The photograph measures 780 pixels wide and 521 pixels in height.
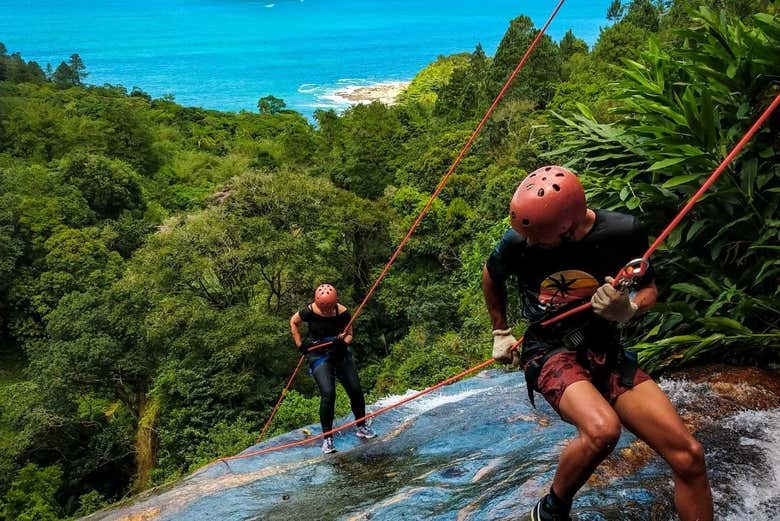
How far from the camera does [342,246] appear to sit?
83.4 feet

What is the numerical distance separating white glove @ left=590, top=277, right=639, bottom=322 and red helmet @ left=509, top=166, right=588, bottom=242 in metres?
0.32

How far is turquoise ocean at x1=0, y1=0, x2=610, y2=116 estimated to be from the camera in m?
111

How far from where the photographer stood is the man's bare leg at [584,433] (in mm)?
2441

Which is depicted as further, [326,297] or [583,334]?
[326,297]

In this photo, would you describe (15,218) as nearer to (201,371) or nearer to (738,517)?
(201,371)

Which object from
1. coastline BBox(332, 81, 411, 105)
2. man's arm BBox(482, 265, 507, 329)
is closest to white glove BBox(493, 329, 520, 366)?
man's arm BBox(482, 265, 507, 329)

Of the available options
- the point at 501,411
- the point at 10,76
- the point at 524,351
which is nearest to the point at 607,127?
the point at 501,411

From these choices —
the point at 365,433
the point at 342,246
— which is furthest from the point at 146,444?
the point at 365,433

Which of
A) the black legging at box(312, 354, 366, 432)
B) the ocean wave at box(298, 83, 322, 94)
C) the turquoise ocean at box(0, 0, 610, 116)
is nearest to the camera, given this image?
the black legging at box(312, 354, 366, 432)

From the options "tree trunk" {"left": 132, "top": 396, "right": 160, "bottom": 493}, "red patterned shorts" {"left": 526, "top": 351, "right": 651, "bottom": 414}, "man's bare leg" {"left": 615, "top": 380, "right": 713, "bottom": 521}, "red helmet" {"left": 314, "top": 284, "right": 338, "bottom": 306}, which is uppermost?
"red helmet" {"left": 314, "top": 284, "right": 338, "bottom": 306}

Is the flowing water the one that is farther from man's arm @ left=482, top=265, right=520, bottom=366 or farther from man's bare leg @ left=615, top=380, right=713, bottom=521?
man's arm @ left=482, top=265, right=520, bottom=366

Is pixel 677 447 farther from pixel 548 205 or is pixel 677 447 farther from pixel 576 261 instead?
pixel 548 205

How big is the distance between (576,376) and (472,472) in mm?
1851

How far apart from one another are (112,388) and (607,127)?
19149mm
